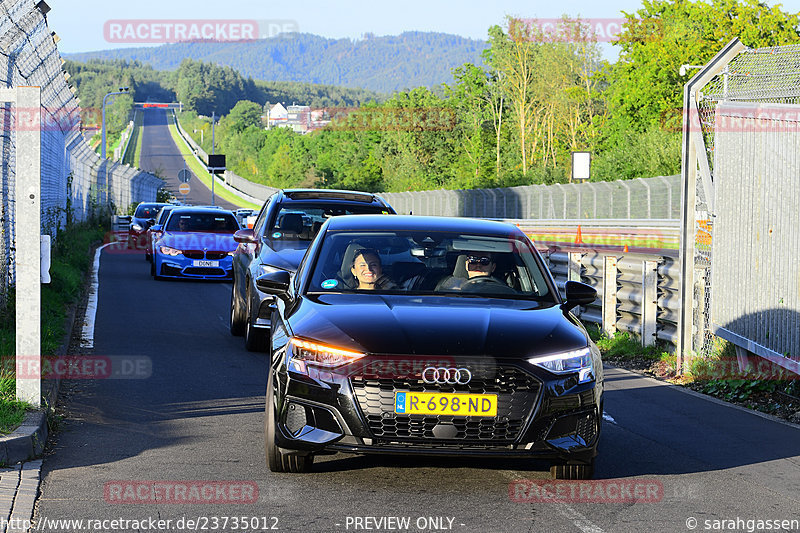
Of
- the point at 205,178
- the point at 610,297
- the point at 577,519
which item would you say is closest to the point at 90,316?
the point at 610,297

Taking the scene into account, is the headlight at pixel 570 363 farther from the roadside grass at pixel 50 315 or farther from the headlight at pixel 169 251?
the headlight at pixel 169 251

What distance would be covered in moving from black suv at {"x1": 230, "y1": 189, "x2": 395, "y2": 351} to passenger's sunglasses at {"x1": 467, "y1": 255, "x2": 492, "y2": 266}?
4.38 meters

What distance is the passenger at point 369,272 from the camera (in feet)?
23.4

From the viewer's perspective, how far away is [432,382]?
5844mm

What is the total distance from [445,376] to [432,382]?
0.07 metres

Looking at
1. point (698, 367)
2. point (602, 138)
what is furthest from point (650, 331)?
point (602, 138)

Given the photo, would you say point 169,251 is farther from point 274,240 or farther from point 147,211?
point 147,211

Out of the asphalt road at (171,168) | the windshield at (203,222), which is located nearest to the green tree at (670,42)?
the windshield at (203,222)

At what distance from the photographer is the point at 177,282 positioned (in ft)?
75.9

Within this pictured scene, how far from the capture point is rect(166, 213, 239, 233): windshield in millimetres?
23891

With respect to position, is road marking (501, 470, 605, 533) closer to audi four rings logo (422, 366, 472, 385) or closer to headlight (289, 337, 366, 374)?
audi four rings logo (422, 366, 472, 385)

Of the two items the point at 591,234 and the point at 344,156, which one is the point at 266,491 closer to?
the point at 591,234

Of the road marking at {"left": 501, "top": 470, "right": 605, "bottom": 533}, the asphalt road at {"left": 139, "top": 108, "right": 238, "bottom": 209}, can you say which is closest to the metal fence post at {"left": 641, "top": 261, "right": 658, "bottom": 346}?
the road marking at {"left": 501, "top": 470, "right": 605, "bottom": 533}

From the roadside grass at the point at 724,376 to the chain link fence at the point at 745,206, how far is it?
0.89 ft
